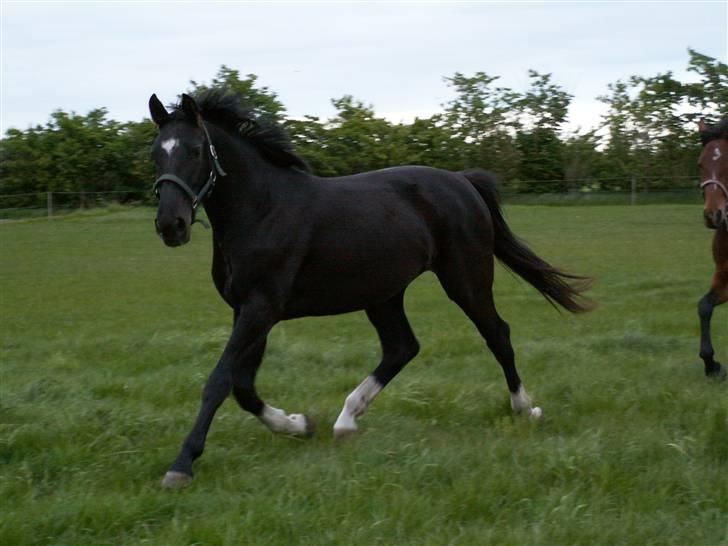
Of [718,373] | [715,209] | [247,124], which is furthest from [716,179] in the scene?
[247,124]

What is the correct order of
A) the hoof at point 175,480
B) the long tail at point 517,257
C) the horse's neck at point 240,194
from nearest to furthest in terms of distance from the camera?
the hoof at point 175,480, the horse's neck at point 240,194, the long tail at point 517,257

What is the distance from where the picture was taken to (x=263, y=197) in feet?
17.7

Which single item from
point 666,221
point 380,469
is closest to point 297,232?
point 380,469

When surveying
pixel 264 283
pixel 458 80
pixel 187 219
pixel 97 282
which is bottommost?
pixel 97 282

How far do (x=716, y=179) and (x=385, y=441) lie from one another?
3.63 metres

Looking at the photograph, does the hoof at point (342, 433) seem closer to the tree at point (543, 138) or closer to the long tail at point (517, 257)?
the long tail at point (517, 257)

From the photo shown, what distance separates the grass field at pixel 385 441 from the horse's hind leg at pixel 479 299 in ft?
1.04

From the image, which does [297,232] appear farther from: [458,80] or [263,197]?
[458,80]

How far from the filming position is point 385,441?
5324 mm

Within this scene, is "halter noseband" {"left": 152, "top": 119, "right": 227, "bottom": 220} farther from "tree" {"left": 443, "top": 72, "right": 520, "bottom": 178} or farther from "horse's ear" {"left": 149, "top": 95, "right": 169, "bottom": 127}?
"tree" {"left": 443, "top": 72, "right": 520, "bottom": 178}

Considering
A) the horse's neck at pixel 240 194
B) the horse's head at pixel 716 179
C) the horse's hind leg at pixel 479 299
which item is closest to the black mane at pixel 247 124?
the horse's neck at pixel 240 194

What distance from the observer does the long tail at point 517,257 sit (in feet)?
22.7

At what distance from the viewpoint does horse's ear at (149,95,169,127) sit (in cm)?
504

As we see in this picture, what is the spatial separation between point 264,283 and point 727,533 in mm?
2678
